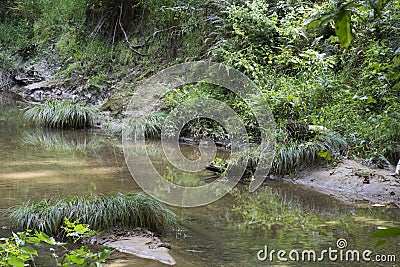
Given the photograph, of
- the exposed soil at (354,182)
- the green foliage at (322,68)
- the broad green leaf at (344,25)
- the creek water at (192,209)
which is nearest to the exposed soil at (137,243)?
the creek water at (192,209)

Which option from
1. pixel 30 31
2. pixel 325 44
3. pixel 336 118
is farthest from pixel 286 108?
pixel 30 31

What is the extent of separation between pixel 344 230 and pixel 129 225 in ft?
6.51

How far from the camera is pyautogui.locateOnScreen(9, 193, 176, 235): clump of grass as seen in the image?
464cm

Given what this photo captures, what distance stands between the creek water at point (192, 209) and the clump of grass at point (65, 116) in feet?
4.54

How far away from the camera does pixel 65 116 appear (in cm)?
1118

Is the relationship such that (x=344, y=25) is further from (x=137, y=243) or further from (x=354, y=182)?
(x=354, y=182)

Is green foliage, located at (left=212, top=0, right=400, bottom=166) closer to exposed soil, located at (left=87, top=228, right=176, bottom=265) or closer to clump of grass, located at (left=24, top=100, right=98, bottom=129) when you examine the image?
clump of grass, located at (left=24, top=100, right=98, bottom=129)

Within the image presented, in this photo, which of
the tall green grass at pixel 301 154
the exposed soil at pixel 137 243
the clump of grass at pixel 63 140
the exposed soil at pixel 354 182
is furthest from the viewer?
the clump of grass at pixel 63 140

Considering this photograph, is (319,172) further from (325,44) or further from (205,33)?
(205,33)

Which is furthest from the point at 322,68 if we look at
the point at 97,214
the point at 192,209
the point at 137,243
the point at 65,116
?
the point at 137,243

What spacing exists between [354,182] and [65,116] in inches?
264

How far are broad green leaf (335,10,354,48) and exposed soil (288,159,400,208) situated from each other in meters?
4.88

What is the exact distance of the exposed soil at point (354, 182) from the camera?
20.1 feet

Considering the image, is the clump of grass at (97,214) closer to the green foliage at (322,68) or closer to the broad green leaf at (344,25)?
the green foliage at (322,68)
